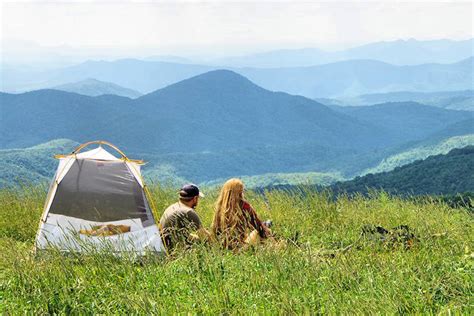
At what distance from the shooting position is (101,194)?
8688 millimetres

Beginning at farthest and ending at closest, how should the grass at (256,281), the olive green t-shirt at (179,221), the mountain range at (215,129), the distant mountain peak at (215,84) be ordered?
1. the distant mountain peak at (215,84)
2. the mountain range at (215,129)
3. the olive green t-shirt at (179,221)
4. the grass at (256,281)

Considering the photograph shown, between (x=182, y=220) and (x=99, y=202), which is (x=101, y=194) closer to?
(x=99, y=202)

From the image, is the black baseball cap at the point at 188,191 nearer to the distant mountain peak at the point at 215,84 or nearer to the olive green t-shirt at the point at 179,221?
the olive green t-shirt at the point at 179,221

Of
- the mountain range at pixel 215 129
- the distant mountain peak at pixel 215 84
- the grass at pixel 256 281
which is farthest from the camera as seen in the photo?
the distant mountain peak at pixel 215 84

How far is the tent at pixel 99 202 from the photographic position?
27.3ft

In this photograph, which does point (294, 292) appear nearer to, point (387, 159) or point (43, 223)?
point (43, 223)

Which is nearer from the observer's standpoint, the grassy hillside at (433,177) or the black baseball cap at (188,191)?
the black baseball cap at (188,191)

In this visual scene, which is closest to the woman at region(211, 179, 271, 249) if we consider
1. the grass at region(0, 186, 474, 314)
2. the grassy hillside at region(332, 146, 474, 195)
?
the grass at region(0, 186, 474, 314)

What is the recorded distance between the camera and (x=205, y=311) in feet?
15.5

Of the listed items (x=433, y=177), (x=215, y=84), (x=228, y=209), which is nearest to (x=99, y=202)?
(x=228, y=209)

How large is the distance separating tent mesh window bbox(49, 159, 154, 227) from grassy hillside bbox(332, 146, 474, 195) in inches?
1411

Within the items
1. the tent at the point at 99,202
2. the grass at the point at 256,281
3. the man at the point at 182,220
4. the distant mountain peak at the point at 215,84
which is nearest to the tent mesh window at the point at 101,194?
the tent at the point at 99,202

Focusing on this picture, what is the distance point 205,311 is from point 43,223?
4.35 m

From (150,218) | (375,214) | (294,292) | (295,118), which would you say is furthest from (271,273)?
(295,118)
